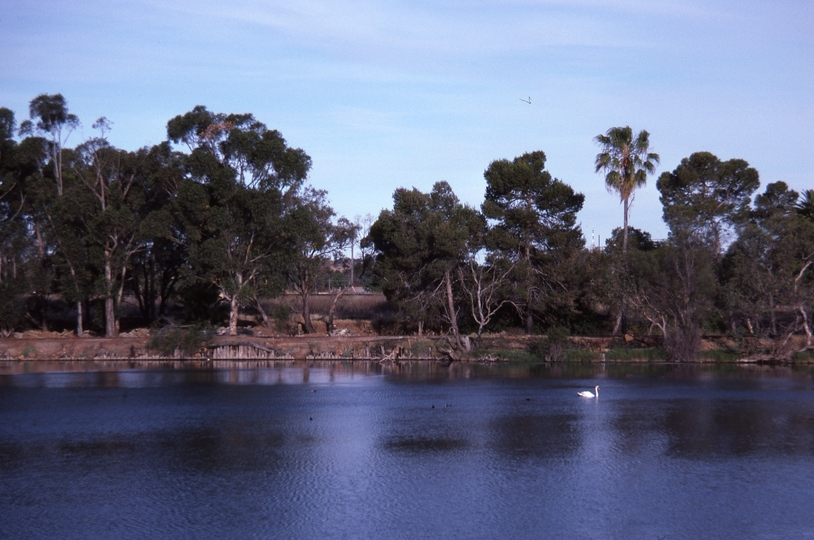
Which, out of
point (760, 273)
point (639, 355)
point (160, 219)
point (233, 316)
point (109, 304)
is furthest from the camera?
point (109, 304)

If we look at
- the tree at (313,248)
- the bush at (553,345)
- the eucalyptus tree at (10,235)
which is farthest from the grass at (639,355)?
the eucalyptus tree at (10,235)

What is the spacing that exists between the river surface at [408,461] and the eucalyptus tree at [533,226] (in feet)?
56.3

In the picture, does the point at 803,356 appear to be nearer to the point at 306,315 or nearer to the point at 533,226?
the point at 533,226

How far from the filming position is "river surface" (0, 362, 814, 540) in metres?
14.8

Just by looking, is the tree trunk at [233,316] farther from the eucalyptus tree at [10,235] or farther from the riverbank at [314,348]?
the eucalyptus tree at [10,235]

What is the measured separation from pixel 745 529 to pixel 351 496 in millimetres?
7467

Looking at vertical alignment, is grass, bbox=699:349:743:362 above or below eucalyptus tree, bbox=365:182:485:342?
below

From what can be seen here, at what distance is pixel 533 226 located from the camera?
52.8m

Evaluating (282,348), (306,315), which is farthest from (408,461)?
(306,315)

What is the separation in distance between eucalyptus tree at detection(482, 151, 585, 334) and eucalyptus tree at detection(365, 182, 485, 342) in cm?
188

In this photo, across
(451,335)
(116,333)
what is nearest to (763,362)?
(451,335)

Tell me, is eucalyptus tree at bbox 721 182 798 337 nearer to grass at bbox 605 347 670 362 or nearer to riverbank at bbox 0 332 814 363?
riverbank at bbox 0 332 814 363

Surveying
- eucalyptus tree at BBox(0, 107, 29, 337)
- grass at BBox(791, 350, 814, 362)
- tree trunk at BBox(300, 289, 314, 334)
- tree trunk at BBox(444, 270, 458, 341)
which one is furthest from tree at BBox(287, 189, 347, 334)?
grass at BBox(791, 350, 814, 362)

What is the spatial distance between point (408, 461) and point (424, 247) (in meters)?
32.2
